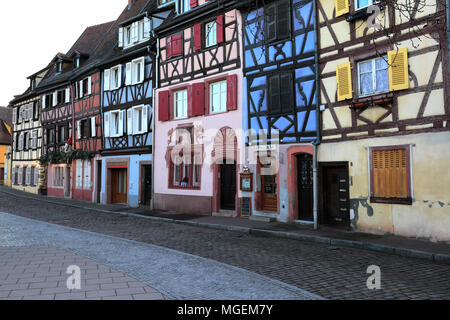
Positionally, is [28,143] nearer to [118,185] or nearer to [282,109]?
[118,185]

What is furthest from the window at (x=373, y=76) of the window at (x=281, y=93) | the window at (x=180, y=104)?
the window at (x=180, y=104)

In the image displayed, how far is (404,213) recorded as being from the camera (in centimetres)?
996

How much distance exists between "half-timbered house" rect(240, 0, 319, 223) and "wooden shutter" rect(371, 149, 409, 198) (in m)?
2.17

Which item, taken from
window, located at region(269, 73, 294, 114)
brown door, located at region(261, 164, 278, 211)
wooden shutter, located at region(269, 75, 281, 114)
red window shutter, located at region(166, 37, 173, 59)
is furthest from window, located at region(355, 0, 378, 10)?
red window shutter, located at region(166, 37, 173, 59)

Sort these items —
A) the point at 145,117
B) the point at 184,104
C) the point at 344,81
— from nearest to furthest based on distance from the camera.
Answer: the point at 344,81, the point at 184,104, the point at 145,117

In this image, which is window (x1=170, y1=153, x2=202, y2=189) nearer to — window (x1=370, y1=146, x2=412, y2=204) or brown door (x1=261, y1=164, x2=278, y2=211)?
brown door (x1=261, y1=164, x2=278, y2=211)

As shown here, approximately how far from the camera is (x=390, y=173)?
1039 centimetres

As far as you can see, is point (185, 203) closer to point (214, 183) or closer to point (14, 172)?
point (214, 183)

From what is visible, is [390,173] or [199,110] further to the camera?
[199,110]

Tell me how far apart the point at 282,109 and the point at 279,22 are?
3.11 metres

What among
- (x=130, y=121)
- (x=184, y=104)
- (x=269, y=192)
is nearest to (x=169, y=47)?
(x=184, y=104)

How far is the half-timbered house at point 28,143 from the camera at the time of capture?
100 feet

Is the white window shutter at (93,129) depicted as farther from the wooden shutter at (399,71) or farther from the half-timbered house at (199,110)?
the wooden shutter at (399,71)
